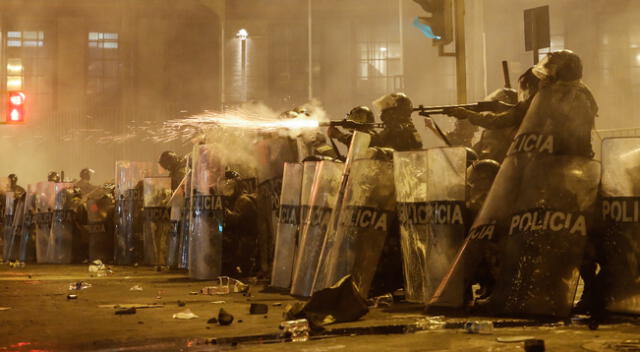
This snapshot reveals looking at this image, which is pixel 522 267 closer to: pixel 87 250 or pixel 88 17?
pixel 87 250

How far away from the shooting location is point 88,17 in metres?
32.4

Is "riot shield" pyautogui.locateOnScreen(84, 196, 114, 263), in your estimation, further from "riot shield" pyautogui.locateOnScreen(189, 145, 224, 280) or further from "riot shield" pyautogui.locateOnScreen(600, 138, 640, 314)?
"riot shield" pyautogui.locateOnScreen(600, 138, 640, 314)

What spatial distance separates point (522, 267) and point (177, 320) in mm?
2749

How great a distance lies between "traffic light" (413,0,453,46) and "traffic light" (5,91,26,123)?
15967mm

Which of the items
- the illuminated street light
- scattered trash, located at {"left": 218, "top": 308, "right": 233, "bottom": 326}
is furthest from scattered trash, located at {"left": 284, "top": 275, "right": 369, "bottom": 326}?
the illuminated street light

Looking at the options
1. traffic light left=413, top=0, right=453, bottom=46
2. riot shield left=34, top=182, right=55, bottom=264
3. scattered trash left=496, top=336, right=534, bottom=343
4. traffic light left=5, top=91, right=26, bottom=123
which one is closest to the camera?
scattered trash left=496, top=336, right=534, bottom=343

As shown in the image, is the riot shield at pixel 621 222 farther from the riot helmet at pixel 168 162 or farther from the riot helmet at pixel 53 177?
the riot helmet at pixel 53 177

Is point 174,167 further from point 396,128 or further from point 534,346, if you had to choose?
point 534,346

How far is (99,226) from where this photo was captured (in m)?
16.0

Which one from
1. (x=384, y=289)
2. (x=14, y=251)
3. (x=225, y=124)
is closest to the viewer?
(x=384, y=289)

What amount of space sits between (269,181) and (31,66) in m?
23.5

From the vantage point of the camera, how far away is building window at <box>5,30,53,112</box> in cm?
3266

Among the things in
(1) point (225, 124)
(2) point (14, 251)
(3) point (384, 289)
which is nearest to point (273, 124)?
(1) point (225, 124)

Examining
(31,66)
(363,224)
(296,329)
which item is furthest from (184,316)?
(31,66)
